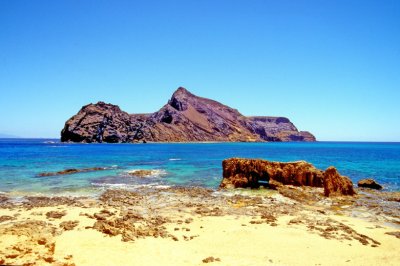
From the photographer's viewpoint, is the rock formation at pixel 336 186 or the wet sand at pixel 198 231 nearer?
the wet sand at pixel 198 231

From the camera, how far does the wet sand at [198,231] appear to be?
1069 centimetres

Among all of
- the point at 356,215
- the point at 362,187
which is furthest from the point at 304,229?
the point at 362,187

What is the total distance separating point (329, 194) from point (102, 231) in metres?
17.2

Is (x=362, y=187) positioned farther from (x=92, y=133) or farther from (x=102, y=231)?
(x=92, y=133)

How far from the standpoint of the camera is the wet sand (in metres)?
10.7

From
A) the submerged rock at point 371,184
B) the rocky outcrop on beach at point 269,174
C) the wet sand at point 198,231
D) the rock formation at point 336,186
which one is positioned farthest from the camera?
the submerged rock at point 371,184

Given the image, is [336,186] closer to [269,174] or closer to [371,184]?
[269,174]

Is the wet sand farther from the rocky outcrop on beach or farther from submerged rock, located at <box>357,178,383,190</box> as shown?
submerged rock, located at <box>357,178,383,190</box>

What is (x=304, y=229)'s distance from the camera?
47.1 ft

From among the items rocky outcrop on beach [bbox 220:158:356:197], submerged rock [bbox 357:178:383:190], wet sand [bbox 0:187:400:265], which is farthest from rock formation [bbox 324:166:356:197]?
submerged rock [bbox 357:178:383:190]

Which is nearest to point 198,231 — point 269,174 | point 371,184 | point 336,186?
point 336,186

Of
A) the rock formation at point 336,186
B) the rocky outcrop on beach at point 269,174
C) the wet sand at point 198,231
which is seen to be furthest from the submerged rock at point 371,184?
the wet sand at point 198,231

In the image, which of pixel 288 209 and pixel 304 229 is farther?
pixel 288 209

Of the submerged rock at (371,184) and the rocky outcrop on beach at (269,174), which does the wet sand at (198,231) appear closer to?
the rocky outcrop on beach at (269,174)
